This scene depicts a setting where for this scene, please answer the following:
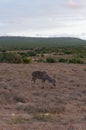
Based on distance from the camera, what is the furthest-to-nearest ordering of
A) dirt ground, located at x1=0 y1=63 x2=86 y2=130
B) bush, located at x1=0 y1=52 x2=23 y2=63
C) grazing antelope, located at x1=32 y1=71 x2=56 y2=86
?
bush, located at x1=0 y1=52 x2=23 y2=63 < grazing antelope, located at x1=32 y1=71 x2=56 y2=86 < dirt ground, located at x1=0 y1=63 x2=86 y2=130

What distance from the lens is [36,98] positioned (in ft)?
61.4

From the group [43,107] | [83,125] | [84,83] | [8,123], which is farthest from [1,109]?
[84,83]

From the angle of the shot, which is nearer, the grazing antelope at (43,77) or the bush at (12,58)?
the grazing antelope at (43,77)

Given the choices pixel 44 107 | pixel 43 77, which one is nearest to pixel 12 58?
pixel 43 77

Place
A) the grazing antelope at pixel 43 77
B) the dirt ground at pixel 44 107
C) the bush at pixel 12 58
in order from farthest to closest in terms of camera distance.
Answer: the bush at pixel 12 58, the grazing antelope at pixel 43 77, the dirt ground at pixel 44 107

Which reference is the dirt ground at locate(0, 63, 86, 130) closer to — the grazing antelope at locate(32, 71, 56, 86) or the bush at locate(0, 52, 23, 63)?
the grazing antelope at locate(32, 71, 56, 86)

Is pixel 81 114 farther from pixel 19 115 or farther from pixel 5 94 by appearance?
pixel 5 94

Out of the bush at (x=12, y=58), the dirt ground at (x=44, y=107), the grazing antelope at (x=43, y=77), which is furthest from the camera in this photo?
the bush at (x=12, y=58)

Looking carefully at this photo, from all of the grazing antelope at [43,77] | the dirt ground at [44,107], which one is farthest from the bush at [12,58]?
the grazing antelope at [43,77]

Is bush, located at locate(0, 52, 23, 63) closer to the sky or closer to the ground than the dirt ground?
closer to the ground

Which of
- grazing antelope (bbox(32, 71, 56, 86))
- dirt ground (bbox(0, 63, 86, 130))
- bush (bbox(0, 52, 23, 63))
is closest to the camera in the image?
dirt ground (bbox(0, 63, 86, 130))

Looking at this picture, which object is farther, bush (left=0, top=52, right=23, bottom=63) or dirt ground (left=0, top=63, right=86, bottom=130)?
bush (left=0, top=52, right=23, bottom=63)

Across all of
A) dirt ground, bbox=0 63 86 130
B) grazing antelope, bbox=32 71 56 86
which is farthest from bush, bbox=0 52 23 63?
grazing antelope, bbox=32 71 56 86

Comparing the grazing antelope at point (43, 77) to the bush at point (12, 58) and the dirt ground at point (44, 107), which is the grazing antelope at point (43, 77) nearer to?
the dirt ground at point (44, 107)
